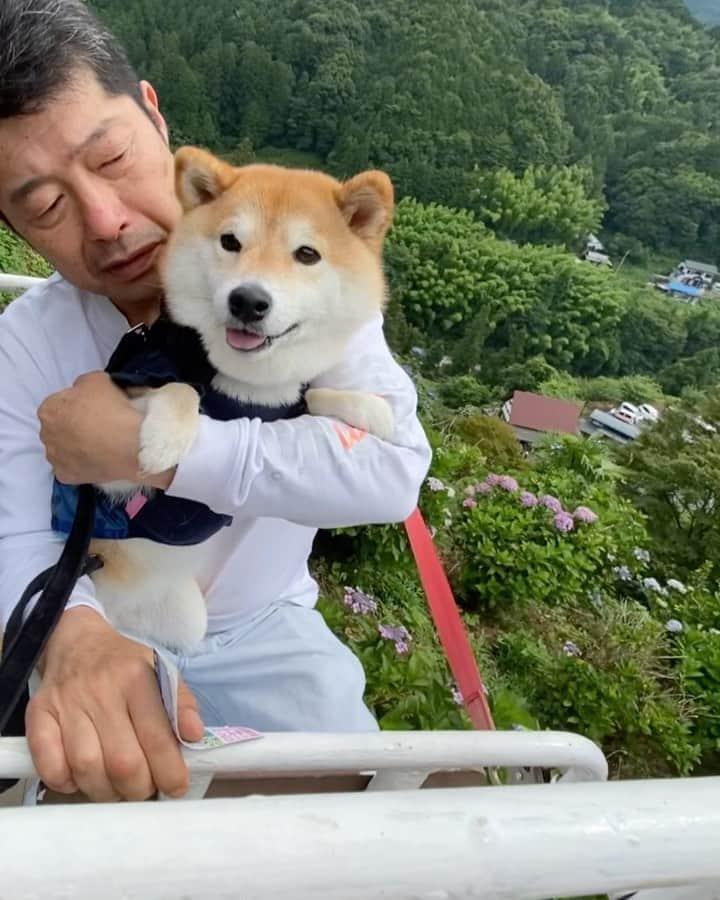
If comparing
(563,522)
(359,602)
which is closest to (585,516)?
(563,522)

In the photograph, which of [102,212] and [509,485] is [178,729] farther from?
[509,485]

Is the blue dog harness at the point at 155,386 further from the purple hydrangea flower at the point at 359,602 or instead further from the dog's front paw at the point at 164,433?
the purple hydrangea flower at the point at 359,602

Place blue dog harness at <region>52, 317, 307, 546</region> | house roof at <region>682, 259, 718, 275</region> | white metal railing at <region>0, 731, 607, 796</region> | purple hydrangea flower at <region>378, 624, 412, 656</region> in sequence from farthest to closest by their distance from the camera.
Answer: house roof at <region>682, 259, 718, 275</region>
purple hydrangea flower at <region>378, 624, 412, 656</region>
blue dog harness at <region>52, 317, 307, 546</region>
white metal railing at <region>0, 731, 607, 796</region>

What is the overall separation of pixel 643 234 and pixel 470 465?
39.5 metres

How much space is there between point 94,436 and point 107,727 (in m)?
0.36

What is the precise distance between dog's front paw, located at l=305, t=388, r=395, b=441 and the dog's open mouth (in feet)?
0.34

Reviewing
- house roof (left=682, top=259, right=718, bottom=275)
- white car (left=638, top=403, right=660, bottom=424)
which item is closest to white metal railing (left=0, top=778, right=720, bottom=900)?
white car (left=638, top=403, right=660, bottom=424)

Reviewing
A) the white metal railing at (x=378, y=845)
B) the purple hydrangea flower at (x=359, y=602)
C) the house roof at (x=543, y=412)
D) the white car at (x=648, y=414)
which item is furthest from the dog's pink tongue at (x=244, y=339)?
the house roof at (x=543, y=412)

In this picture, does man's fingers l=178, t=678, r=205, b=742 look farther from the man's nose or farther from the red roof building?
the red roof building

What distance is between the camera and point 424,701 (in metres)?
1.96

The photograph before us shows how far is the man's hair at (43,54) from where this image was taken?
93 centimetres

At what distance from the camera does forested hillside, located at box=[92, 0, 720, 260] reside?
3394 centimetres

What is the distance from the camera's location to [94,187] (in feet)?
3.31

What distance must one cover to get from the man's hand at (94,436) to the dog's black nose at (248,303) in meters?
0.19
